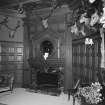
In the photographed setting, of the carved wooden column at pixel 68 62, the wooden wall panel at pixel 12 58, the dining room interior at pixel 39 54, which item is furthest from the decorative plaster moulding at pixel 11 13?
the carved wooden column at pixel 68 62

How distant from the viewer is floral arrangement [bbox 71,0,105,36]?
5.00ft

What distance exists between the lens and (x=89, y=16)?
5.25ft

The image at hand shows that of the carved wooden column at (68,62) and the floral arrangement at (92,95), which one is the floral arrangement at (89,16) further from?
the carved wooden column at (68,62)

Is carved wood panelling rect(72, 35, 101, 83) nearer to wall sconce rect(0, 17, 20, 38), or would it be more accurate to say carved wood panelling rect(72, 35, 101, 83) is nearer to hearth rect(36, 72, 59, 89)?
hearth rect(36, 72, 59, 89)

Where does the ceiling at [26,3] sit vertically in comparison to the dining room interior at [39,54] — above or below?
above

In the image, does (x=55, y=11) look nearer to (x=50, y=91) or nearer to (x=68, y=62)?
(x=68, y=62)

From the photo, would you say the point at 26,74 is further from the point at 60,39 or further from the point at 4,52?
the point at 60,39

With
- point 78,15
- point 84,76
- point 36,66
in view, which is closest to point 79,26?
point 78,15

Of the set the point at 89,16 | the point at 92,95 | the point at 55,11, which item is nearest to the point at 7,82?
the point at 55,11

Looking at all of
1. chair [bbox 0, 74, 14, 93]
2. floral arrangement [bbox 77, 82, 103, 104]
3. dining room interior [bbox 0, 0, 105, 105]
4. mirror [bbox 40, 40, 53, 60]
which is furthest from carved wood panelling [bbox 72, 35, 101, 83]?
floral arrangement [bbox 77, 82, 103, 104]

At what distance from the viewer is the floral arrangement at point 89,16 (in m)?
1.52

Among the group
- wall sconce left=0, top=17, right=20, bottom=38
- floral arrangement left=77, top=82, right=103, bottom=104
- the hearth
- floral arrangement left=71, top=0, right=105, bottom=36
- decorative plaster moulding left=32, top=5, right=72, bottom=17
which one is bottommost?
the hearth

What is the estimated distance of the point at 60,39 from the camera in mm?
8992

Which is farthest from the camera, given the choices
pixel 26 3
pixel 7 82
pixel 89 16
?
pixel 26 3
